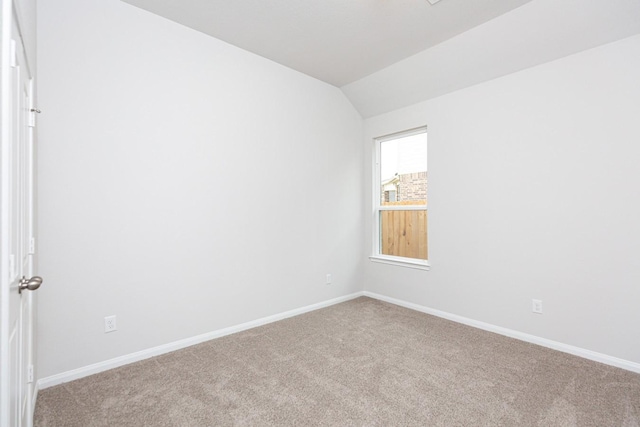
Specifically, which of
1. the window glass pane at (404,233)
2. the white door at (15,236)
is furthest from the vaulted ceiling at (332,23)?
the window glass pane at (404,233)

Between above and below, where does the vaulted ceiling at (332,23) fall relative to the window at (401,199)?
above

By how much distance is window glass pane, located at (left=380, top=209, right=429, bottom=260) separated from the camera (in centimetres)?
380

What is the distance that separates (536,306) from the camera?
2.80 meters

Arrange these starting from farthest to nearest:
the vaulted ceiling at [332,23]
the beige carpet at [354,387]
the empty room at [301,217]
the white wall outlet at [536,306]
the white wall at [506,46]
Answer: the white wall outlet at [536,306] → the vaulted ceiling at [332,23] → the white wall at [506,46] → the empty room at [301,217] → the beige carpet at [354,387]

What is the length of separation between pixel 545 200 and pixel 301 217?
2377mm

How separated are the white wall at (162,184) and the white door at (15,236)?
1.68 ft

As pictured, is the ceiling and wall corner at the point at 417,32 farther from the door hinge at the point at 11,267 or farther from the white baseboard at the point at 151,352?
the white baseboard at the point at 151,352

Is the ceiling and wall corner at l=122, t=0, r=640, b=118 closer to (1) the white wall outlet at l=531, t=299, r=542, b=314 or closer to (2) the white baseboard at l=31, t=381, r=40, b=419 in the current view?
(1) the white wall outlet at l=531, t=299, r=542, b=314

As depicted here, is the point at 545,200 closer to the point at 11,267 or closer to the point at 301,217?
the point at 301,217

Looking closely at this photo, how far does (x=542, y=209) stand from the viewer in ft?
9.08

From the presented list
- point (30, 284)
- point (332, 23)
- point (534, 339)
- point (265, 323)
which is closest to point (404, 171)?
point (332, 23)

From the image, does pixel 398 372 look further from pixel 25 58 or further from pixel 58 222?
pixel 25 58

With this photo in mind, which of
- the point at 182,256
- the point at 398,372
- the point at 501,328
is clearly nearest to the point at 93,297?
the point at 182,256

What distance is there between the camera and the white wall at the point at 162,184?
2.18m
